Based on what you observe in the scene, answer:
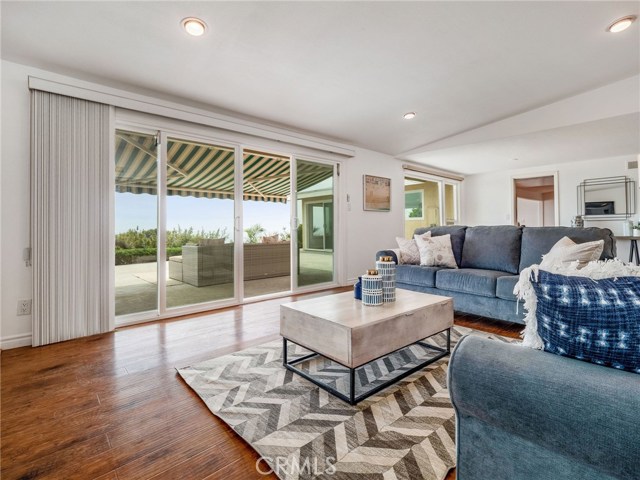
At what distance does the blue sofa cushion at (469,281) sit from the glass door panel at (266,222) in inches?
88.5

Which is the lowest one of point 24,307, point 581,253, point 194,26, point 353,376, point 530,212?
point 353,376

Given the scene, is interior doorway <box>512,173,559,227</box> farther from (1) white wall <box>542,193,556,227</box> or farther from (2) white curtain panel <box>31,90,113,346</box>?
(2) white curtain panel <box>31,90,113,346</box>

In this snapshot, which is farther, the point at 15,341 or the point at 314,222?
the point at 314,222

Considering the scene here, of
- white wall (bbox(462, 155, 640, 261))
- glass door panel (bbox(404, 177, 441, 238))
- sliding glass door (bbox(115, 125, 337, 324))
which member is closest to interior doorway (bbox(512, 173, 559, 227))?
white wall (bbox(462, 155, 640, 261))

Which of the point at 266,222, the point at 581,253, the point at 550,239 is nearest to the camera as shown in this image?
the point at 581,253

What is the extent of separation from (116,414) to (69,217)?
1.95m

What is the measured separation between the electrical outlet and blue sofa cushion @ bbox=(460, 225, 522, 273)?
4379mm

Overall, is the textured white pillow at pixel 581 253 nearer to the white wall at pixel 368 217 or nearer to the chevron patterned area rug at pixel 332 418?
the chevron patterned area rug at pixel 332 418

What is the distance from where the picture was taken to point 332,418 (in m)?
1.54

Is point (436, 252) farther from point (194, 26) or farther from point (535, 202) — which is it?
point (535, 202)

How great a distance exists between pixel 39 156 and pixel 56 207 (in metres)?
0.43

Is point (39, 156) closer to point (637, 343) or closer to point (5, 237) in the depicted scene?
point (5, 237)

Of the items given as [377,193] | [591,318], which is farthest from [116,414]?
[377,193]

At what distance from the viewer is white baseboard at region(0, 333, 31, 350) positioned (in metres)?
2.51
